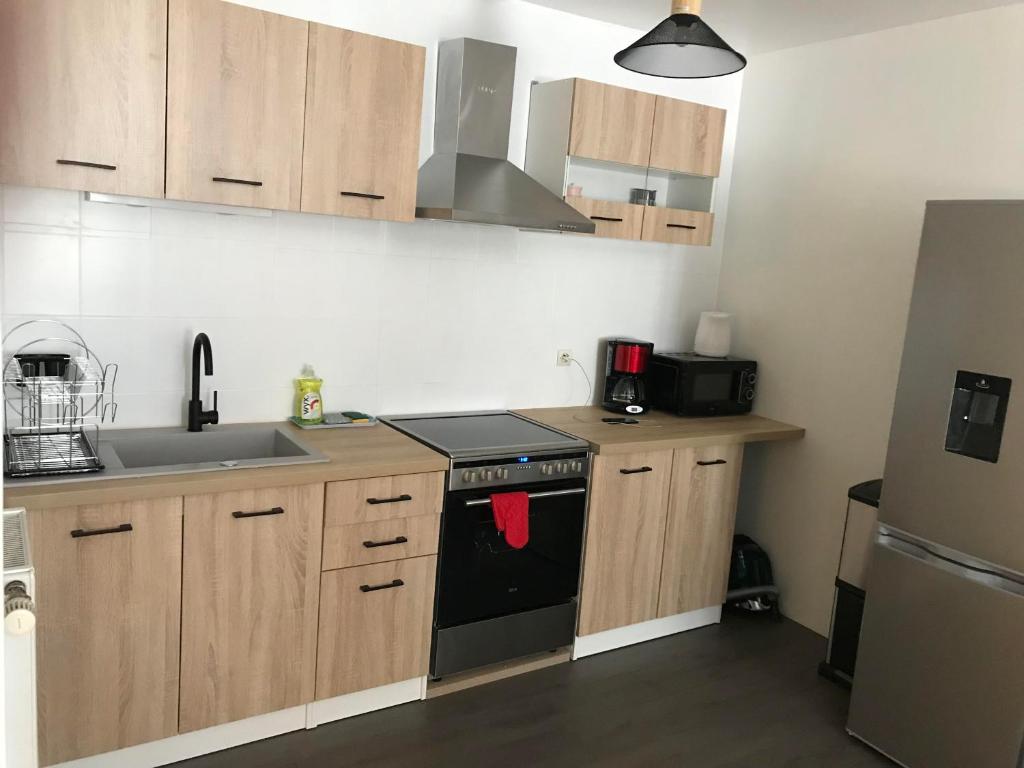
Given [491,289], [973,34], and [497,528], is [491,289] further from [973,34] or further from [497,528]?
[973,34]

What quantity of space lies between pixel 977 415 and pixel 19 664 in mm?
2534

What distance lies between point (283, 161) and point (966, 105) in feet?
8.33

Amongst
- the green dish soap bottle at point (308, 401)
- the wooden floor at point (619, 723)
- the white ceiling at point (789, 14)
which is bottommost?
the wooden floor at point (619, 723)

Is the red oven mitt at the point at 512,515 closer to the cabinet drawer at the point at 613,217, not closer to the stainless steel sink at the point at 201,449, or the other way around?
the stainless steel sink at the point at 201,449

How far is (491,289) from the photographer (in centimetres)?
356

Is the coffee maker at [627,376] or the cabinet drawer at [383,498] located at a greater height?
the coffee maker at [627,376]

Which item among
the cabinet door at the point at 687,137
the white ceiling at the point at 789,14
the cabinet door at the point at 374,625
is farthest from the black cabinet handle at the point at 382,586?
the white ceiling at the point at 789,14

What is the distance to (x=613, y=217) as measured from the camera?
349 cm

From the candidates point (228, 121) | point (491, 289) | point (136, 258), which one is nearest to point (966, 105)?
point (491, 289)

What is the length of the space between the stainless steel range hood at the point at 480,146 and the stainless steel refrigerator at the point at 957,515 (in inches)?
49.1

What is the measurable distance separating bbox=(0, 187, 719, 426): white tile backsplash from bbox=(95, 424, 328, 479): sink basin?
12 centimetres

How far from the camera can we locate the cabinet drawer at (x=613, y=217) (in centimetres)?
340

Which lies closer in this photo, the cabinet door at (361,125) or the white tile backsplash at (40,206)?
the white tile backsplash at (40,206)

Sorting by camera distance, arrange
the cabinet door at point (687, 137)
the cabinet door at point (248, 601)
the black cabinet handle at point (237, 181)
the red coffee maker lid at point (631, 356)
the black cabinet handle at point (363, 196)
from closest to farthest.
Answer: the cabinet door at point (248, 601) < the black cabinet handle at point (237, 181) < the black cabinet handle at point (363, 196) < the cabinet door at point (687, 137) < the red coffee maker lid at point (631, 356)
